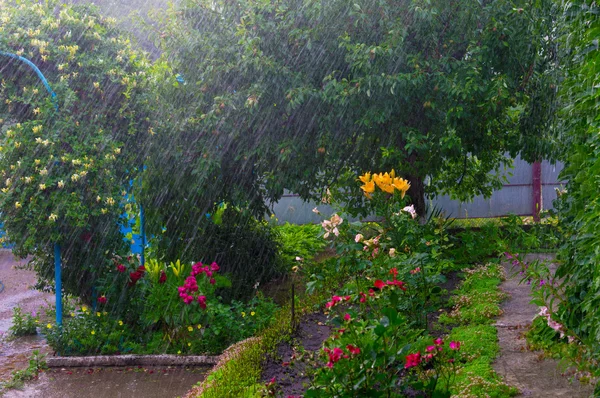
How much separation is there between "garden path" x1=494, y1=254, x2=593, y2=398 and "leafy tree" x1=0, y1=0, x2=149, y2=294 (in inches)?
154

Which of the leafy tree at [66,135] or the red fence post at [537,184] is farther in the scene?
the red fence post at [537,184]

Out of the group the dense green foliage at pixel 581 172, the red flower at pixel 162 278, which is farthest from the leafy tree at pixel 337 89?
the dense green foliage at pixel 581 172

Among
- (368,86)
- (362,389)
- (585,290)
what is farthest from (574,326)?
(368,86)

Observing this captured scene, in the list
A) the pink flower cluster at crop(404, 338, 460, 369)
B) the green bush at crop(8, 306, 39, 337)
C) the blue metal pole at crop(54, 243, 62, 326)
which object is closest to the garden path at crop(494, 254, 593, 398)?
the pink flower cluster at crop(404, 338, 460, 369)

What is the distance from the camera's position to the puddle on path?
5.33m

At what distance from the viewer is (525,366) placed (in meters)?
4.07

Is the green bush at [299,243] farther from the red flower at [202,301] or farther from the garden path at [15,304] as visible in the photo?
the garden path at [15,304]

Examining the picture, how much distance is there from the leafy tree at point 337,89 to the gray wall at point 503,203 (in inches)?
197

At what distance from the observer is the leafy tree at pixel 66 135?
19.6ft

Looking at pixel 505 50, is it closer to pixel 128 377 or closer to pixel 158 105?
pixel 158 105

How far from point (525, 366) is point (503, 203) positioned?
951cm

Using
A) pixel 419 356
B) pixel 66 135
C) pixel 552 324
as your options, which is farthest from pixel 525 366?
pixel 66 135

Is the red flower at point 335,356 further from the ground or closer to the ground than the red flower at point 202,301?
further from the ground

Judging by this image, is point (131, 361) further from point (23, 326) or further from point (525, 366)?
point (525, 366)
